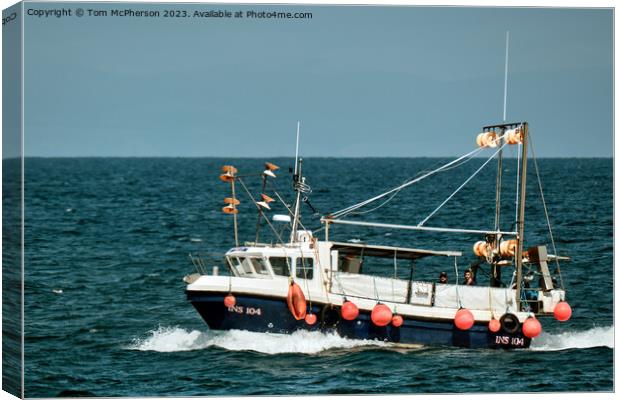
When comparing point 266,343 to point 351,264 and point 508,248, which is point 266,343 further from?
point 508,248

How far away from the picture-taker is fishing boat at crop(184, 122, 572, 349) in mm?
37562

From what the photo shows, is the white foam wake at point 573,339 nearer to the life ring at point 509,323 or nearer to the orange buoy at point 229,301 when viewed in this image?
the life ring at point 509,323

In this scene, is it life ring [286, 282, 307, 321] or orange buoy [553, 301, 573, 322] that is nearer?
life ring [286, 282, 307, 321]

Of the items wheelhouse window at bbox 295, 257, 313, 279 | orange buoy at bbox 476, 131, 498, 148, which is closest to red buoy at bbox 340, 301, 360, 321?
wheelhouse window at bbox 295, 257, 313, 279

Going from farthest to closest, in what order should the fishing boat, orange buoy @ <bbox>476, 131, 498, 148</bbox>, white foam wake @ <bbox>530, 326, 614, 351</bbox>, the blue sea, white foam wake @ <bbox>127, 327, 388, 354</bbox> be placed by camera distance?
1. white foam wake @ <bbox>530, 326, 614, 351</bbox>
2. orange buoy @ <bbox>476, 131, 498, 148</bbox>
3. the fishing boat
4. white foam wake @ <bbox>127, 327, 388, 354</bbox>
5. the blue sea

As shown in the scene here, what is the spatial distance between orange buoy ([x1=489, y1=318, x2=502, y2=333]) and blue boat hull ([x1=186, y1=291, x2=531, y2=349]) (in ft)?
0.62

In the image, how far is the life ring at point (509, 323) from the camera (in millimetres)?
37938

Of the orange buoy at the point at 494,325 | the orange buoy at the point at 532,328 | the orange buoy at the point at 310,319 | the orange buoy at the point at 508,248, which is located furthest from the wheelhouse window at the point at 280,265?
the orange buoy at the point at 532,328

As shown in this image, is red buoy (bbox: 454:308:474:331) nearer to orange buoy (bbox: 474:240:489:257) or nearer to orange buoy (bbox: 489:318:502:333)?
orange buoy (bbox: 489:318:502:333)

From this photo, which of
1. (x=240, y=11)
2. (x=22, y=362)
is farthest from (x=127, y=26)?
(x=22, y=362)

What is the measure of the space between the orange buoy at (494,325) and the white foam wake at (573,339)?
1.30 m

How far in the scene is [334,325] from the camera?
37.8 m

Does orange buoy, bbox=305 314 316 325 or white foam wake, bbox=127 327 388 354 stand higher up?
orange buoy, bbox=305 314 316 325

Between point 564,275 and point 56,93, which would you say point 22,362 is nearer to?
point 56,93
